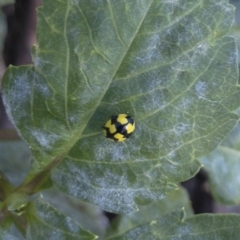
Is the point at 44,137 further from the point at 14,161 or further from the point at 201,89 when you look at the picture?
the point at 14,161

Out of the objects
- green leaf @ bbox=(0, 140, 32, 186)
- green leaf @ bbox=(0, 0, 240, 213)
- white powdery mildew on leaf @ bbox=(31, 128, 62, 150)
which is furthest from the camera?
green leaf @ bbox=(0, 140, 32, 186)

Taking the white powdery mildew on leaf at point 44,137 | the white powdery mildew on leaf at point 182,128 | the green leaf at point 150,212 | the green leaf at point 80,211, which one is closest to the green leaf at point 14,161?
the green leaf at point 80,211

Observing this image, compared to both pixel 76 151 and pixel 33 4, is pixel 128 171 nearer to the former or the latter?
pixel 76 151

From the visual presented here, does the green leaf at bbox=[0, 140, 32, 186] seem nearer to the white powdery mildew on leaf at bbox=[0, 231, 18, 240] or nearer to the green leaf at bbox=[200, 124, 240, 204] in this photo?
the white powdery mildew on leaf at bbox=[0, 231, 18, 240]

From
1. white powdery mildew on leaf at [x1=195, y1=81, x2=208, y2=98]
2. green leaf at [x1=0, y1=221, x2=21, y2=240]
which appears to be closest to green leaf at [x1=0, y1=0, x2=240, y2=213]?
white powdery mildew on leaf at [x1=195, y1=81, x2=208, y2=98]

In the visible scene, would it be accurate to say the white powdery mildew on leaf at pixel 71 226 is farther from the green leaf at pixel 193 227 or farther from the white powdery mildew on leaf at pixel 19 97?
the white powdery mildew on leaf at pixel 19 97

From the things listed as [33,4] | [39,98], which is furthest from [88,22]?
[33,4]
